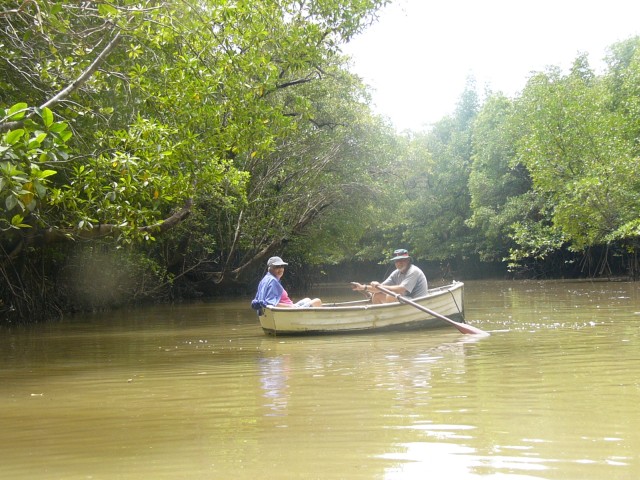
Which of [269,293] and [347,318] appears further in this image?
[269,293]

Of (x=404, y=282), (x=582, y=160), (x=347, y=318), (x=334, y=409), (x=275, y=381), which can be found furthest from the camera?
(x=582, y=160)

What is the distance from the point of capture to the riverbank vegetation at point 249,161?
8594 mm

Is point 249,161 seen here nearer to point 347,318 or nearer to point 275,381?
point 347,318

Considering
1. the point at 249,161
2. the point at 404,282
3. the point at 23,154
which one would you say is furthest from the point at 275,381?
the point at 249,161

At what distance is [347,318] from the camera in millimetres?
10164

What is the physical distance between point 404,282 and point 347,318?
1.29 metres

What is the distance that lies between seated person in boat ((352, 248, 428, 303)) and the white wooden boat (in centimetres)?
43

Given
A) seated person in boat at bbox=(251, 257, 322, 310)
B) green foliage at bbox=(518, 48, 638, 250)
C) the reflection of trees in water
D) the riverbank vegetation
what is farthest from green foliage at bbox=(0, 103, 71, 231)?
green foliage at bbox=(518, 48, 638, 250)

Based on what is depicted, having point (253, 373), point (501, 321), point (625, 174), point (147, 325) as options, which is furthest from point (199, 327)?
point (625, 174)

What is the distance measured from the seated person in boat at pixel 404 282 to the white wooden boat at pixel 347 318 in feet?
1.42

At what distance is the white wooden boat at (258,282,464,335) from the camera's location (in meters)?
10.0

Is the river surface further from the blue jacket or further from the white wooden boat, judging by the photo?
the blue jacket

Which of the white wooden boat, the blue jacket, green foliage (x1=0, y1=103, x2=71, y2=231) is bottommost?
the white wooden boat

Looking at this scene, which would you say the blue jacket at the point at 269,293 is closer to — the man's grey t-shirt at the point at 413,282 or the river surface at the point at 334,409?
the river surface at the point at 334,409
